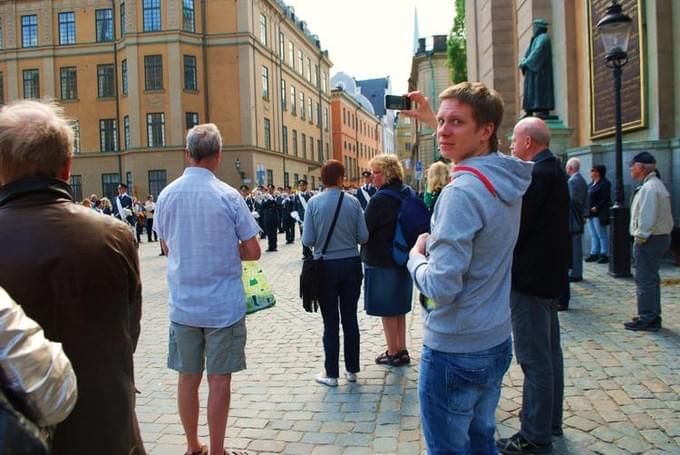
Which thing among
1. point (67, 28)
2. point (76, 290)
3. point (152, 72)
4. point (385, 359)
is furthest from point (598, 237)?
point (67, 28)

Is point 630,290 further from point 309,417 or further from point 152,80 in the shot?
point 152,80

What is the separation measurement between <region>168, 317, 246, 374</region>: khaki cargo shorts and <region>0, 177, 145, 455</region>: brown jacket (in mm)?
1346

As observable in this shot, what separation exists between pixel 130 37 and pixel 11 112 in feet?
142

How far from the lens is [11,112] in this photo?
6.83 ft

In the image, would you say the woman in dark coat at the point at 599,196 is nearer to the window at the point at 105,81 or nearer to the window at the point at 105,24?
the window at the point at 105,81

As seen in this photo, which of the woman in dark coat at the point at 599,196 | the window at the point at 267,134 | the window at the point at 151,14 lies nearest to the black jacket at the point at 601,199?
the woman in dark coat at the point at 599,196

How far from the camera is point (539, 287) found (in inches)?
134

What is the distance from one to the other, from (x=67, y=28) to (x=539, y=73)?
43.8 m

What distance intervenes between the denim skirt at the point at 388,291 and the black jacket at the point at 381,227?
0.09 metres

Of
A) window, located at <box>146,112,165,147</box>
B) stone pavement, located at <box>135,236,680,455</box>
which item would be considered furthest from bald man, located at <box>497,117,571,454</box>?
window, located at <box>146,112,165,147</box>

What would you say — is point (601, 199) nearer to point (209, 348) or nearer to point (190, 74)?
point (209, 348)

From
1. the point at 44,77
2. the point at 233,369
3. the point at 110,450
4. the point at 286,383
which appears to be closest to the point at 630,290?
the point at 286,383

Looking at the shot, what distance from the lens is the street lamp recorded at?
8898mm

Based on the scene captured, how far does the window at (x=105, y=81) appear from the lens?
144ft
